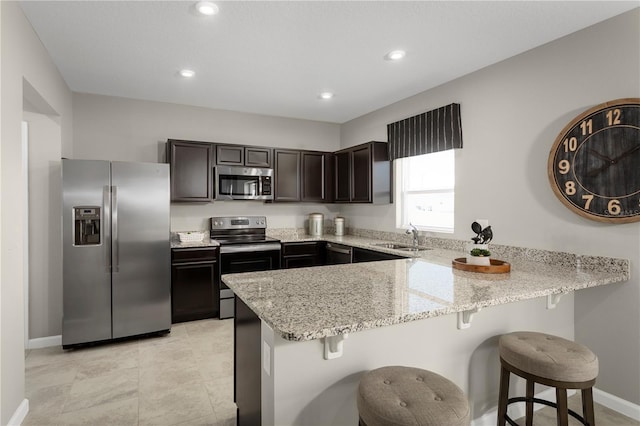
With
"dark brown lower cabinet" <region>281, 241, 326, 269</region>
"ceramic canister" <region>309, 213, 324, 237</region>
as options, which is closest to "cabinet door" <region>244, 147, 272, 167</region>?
"ceramic canister" <region>309, 213, 324, 237</region>

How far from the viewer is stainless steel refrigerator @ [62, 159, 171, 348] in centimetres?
335

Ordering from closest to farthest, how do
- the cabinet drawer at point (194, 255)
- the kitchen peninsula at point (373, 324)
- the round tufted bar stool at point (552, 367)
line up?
the kitchen peninsula at point (373, 324) < the round tufted bar stool at point (552, 367) < the cabinet drawer at point (194, 255)

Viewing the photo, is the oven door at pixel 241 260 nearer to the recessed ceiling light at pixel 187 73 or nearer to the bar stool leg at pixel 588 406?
the recessed ceiling light at pixel 187 73

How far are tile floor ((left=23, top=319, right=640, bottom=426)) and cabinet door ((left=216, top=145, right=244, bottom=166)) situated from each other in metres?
2.08

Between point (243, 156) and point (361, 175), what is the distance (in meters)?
1.54

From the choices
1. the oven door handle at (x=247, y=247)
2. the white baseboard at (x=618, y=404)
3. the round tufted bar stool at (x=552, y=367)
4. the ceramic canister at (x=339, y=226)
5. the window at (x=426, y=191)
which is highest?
the window at (x=426, y=191)

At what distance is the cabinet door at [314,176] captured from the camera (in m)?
5.11

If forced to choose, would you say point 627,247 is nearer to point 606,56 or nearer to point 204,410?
point 606,56

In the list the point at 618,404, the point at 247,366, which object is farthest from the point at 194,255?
the point at 618,404

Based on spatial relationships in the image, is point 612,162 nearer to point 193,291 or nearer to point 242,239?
point 242,239

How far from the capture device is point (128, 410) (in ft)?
7.93

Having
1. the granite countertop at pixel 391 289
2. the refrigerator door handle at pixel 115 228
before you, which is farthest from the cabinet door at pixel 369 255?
the refrigerator door handle at pixel 115 228

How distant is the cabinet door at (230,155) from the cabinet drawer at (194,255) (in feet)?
3.65

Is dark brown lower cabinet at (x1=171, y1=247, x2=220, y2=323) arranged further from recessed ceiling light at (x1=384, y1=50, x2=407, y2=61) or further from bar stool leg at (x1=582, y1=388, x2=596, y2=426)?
bar stool leg at (x1=582, y1=388, x2=596, y2=426)
